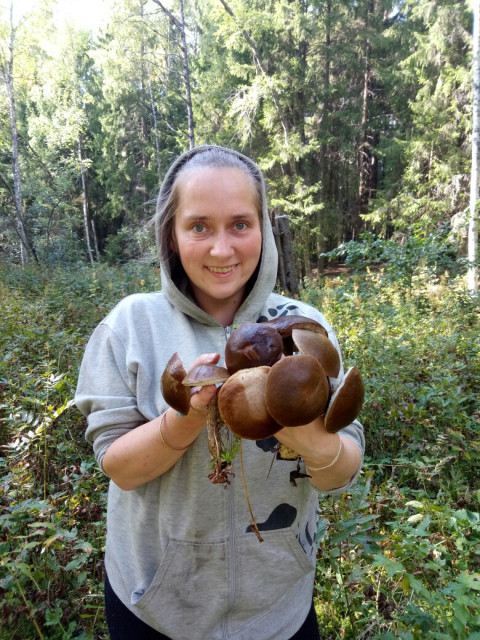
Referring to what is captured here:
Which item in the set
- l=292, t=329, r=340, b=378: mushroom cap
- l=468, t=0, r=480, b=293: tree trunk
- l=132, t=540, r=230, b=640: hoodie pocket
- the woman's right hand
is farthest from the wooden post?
l=468, t=0, r=480, b=293: tree trunk

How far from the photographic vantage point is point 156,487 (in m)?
1.33

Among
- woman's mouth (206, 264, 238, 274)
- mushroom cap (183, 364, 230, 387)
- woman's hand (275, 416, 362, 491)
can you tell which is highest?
woman's mouth (206, 264, 238, 274)

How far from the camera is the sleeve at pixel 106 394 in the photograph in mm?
1257

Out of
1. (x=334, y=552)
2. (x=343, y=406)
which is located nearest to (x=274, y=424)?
(x=343, y=406)

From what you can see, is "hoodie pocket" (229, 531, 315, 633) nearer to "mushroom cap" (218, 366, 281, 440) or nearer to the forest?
the forest

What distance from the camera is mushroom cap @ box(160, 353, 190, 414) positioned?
0.94 metres

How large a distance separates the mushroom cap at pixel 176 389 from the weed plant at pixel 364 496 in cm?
94

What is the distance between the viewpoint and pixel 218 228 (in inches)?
50.9

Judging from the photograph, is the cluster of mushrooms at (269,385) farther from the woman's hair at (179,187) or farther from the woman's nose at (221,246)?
the woman's hair at (179,187)

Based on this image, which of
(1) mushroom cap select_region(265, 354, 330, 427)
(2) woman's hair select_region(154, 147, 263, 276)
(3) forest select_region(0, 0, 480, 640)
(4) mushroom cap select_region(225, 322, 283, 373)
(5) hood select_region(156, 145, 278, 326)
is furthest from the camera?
(3) forest select_region(0, 0, 480, 640)

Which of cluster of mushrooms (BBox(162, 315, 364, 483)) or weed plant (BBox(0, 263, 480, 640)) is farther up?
cluster of mushrooms (BBox(162, 315, 364, 483))

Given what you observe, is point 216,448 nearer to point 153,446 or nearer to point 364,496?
point 153,446

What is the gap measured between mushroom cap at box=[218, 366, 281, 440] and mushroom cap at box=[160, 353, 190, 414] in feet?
0.33

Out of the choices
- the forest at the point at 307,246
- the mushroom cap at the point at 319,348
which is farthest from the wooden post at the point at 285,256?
the mushroom cap at the point at 319,348
